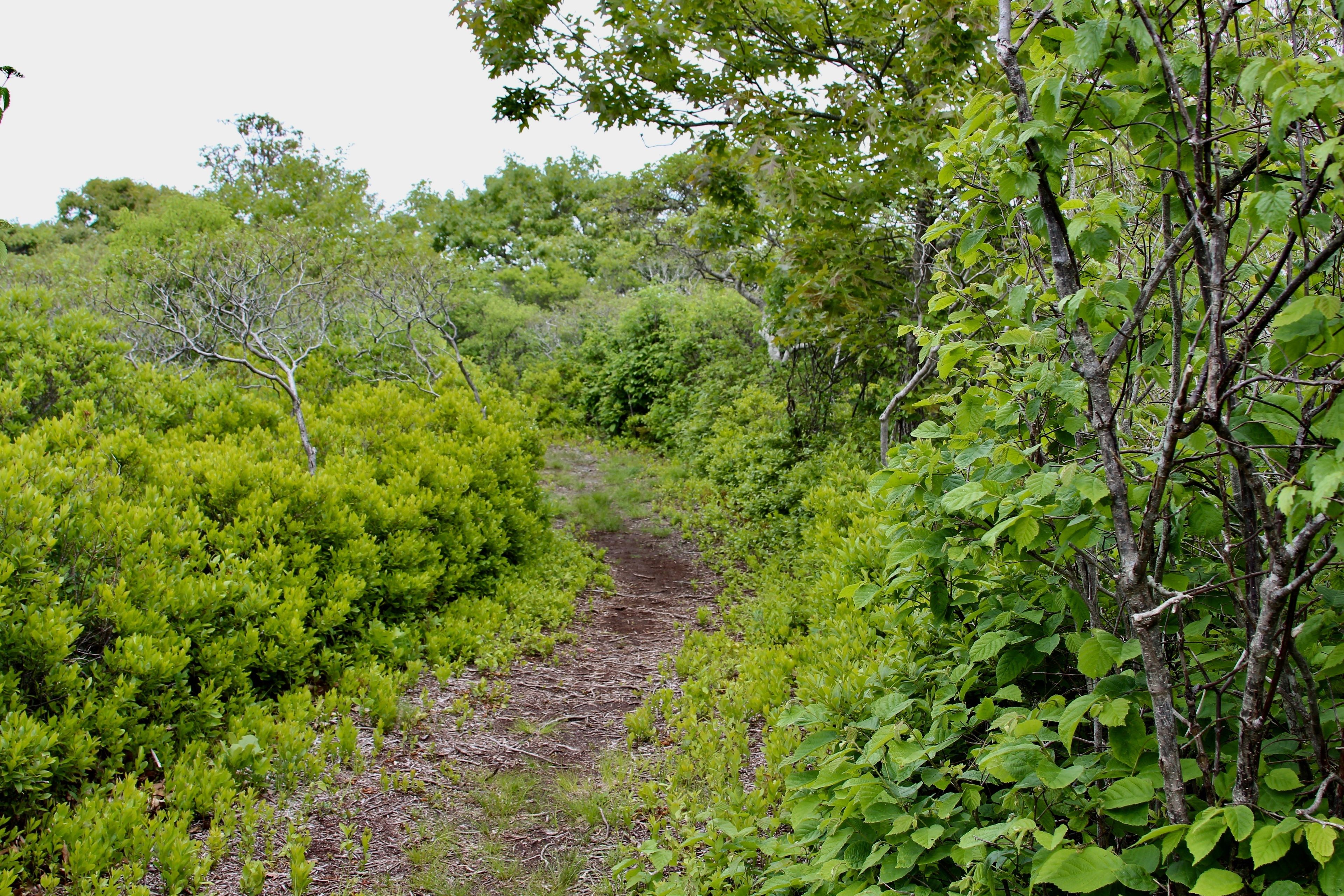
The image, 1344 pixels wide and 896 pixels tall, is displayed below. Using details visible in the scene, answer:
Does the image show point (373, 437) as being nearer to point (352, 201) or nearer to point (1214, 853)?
point (1214, 853)

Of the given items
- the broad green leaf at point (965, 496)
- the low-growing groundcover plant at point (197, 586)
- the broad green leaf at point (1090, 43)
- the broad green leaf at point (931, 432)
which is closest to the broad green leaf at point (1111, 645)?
the broad green leaf at point (965, 496)

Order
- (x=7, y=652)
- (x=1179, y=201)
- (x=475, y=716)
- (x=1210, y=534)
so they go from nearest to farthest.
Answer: (x=1210, y=534) < (x=1179, y=201) < (x=7, y=652) < (x=475, y=716)

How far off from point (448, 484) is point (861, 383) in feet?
16.7

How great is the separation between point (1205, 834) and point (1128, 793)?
10.0 inches

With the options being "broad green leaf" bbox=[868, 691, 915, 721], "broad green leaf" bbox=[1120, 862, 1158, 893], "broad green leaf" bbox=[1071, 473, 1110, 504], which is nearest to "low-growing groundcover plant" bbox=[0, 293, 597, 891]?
"broad green leaf" bbox=[868, 691, 915, 721]

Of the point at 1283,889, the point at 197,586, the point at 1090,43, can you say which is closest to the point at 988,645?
the point at 1283,889

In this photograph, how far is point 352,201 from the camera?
23797 mm

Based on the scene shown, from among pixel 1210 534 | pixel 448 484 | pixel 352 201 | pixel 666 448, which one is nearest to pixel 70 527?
pixel 448 484

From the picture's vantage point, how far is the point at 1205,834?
57.9 inches

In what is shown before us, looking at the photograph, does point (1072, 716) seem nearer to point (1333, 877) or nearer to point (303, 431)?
point (1333, 877)

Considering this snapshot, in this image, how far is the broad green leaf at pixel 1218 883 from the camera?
1.44 m

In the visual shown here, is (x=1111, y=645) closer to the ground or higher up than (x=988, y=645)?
higher up

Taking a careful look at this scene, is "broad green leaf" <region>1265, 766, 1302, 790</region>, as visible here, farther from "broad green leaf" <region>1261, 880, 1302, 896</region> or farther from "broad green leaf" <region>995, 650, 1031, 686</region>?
"broad green leaf" <region>995, 650, 1031, 686</region>

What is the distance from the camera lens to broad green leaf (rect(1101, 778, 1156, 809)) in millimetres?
1693
